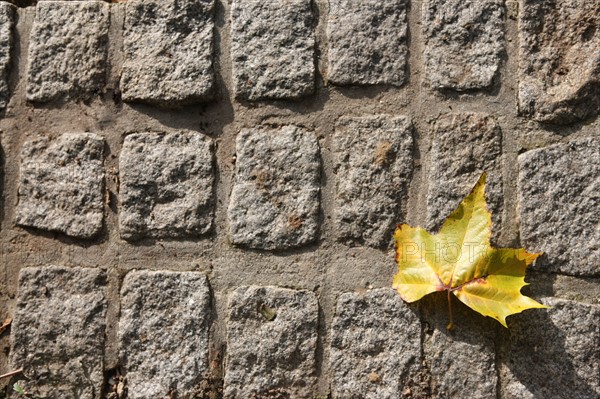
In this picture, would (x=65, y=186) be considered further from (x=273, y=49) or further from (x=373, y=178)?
(x=373, y=178)

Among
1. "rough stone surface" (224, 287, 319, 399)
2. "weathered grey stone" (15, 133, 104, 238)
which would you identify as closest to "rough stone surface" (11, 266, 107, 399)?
"weathered grey stone" (15, 133, 104, 238)

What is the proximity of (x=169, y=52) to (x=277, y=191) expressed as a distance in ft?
1.60

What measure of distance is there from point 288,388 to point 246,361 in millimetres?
129

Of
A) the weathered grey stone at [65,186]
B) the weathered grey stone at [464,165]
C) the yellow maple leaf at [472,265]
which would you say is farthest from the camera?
the weathered grey stone at [65,186]

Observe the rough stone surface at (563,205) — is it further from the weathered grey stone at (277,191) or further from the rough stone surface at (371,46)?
the weathered grey stone at (277,191)

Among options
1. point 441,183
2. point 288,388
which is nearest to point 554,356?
point 441,183

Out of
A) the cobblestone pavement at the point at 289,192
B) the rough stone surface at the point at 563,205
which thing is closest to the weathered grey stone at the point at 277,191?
the cobblestone pavement at the point at 289,192

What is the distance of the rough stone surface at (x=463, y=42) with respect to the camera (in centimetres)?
164

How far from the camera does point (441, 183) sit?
163 cm

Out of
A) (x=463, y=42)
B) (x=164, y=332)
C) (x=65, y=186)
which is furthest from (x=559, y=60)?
(x=65, y=186)

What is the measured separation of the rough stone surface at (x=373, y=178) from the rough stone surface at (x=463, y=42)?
166 millimetres

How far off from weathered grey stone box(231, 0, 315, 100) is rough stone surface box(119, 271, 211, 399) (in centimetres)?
54

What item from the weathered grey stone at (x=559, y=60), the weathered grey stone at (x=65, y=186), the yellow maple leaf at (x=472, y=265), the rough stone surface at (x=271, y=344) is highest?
the weathered grey stone at (x=559, y=60)

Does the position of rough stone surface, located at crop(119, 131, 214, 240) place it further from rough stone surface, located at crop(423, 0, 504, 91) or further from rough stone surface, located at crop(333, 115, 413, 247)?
rough stone surface, located at crop(423, 0, 504, 91)
